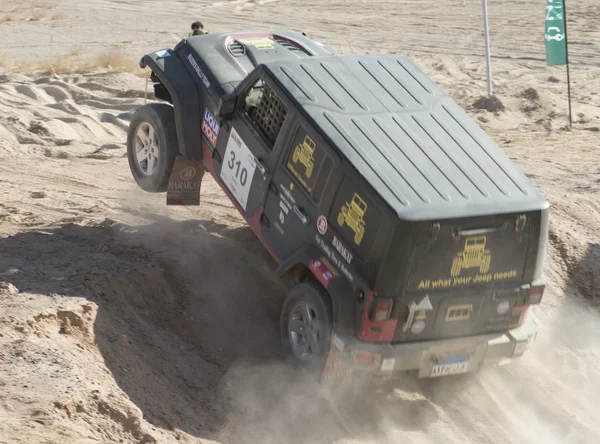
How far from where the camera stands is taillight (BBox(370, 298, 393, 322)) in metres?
6.29

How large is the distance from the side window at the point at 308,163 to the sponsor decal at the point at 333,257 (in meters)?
0.32

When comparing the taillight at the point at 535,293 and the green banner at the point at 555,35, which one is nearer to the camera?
the taillight at the point at 535,293

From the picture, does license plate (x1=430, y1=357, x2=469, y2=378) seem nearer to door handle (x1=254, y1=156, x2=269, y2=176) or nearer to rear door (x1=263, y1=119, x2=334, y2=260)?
rear door (x1=263, y1=119, x2=334, y2=260)

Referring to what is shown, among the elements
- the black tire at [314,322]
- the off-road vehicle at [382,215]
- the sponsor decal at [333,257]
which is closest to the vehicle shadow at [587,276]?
the off-road vehicle at [382,215]

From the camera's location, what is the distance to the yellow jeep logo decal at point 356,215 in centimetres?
637

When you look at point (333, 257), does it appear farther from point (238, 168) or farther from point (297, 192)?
point (238, 168)

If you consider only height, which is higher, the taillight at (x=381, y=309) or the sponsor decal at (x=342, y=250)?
the sponsor decal at (x=342, y=250)

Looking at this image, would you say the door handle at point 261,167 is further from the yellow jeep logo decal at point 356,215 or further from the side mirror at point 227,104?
the yellow jeep logo decal at point 356,215

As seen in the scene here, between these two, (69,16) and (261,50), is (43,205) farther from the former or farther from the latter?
(69,16)

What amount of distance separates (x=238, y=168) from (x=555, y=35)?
9.44 meters

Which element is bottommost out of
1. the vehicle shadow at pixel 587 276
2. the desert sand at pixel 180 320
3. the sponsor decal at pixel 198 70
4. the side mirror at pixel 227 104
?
the vehicle shadow at pixel 587 276

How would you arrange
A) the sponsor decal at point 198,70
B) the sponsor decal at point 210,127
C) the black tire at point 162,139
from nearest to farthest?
the sponsor decal at point 210,127 → the sponsor decal at point 198,70 → the black tire at point 162,139

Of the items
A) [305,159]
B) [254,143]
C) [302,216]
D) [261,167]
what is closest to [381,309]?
[302,216]

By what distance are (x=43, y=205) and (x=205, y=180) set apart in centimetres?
229
